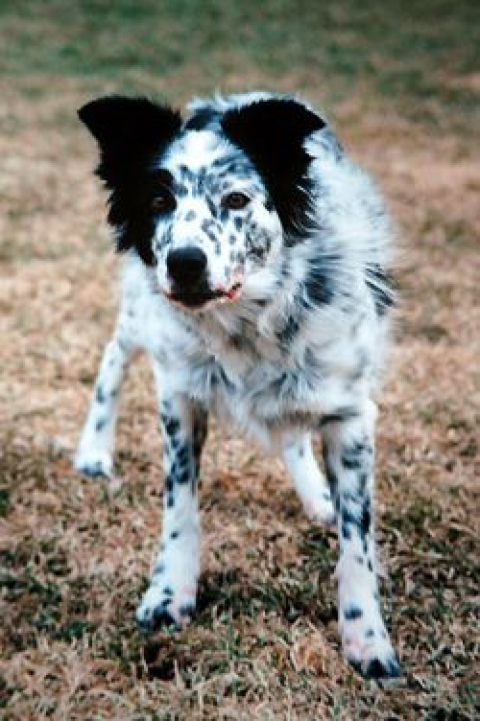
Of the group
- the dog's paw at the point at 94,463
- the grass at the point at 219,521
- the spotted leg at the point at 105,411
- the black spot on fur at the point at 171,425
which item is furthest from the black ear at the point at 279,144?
the dog's paw at the point at 94,463

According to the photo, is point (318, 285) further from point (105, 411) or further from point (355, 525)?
point (105, 411)

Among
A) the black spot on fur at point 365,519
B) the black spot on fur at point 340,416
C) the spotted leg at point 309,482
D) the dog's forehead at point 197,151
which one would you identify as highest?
the dog's forehead at point 197,151

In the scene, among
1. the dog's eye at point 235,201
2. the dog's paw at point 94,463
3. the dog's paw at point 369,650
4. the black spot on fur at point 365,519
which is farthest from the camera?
the dog's paw at point 94,463

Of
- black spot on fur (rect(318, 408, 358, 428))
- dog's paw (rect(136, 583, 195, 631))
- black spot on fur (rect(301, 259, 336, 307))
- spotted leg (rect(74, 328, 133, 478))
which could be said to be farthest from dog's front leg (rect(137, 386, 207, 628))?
spotted leg (rect(74, 328, 133, 478))

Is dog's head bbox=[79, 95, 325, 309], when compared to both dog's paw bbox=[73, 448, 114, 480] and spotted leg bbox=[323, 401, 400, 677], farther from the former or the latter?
dog's paw bbox=[73, 448, 114, 480]

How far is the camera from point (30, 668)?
3.22 metres

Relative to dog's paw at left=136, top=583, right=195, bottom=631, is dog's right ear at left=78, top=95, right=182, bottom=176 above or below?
above

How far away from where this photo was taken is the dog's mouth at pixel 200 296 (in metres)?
2.96

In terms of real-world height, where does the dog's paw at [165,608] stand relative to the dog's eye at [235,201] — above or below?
below

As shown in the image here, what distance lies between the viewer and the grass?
10.3 feet

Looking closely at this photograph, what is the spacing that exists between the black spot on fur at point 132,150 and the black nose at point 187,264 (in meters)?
0.29

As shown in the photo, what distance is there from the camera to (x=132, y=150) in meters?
3.23

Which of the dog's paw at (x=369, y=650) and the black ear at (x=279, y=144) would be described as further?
the dog's paw at (x=369, y=650)

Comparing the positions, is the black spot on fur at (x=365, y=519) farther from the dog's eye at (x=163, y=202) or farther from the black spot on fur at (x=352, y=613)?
the dog's eye at (x=163, y=202)
